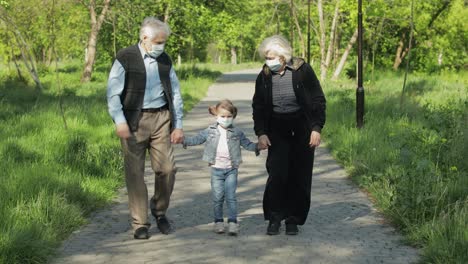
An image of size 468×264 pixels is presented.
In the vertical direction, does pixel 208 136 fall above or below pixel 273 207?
above

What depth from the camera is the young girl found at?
634 cm

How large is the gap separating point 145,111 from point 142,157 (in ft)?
1.35

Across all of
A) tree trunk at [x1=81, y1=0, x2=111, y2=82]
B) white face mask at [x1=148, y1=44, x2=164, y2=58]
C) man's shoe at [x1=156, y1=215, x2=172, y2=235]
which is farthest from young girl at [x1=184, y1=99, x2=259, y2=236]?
tree trunk at [x1=81, y1=0, x2=111, y2=82]

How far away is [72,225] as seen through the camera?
6496 millimetres

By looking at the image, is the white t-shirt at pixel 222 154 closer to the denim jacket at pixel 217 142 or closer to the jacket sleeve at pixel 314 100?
the denim jacket at pixel 217 142

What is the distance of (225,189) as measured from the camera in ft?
21.2

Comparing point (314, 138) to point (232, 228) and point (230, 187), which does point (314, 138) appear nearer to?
point (230, 187)

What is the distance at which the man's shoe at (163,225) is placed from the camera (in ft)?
21.0

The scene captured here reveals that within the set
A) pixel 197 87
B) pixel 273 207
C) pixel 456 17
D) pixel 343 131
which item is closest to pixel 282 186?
pixel 273 207

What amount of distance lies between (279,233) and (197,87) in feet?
71.6

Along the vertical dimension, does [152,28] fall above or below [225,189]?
above

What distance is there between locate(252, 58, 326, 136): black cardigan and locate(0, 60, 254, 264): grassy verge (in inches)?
73.6

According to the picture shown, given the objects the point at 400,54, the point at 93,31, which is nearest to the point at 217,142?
the point at 93,31

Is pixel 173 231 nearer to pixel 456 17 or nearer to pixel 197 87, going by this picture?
pixel 197 87
